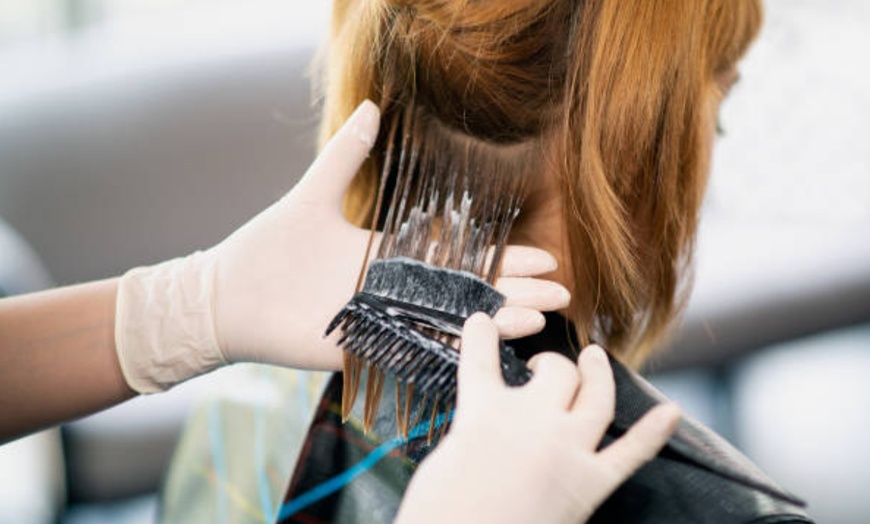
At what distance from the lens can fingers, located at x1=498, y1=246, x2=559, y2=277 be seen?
0.74 metres

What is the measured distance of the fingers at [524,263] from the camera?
736 millimetres

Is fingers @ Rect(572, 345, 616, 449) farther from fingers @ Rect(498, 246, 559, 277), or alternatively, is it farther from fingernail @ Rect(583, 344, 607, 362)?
fingers @ Rect(498, 246, 559, 277)

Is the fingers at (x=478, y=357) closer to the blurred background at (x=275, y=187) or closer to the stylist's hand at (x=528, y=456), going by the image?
the stylist's hand at (x=528, y=456)

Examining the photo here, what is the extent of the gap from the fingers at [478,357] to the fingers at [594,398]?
0.06m

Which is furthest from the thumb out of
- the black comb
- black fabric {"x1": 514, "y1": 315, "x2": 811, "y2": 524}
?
black fabric {"x1": 514, "y1": 315, "x2": 811, "y2": 524}

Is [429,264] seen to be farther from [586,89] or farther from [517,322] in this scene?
[586,89]

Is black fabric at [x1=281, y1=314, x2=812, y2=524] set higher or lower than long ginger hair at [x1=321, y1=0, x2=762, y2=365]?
lower

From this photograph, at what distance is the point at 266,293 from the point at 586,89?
13.4 inches

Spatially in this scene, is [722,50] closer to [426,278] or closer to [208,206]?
[426,278]

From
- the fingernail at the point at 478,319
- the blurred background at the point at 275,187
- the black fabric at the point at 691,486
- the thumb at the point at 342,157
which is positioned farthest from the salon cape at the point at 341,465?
the blurred background at the point at 275,187

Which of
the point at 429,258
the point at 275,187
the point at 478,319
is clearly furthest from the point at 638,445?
the point at 275,187

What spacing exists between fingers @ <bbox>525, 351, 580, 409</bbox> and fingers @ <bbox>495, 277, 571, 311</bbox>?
3.9 inches

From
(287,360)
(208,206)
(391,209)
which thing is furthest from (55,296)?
(208,206)

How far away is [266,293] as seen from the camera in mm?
792
